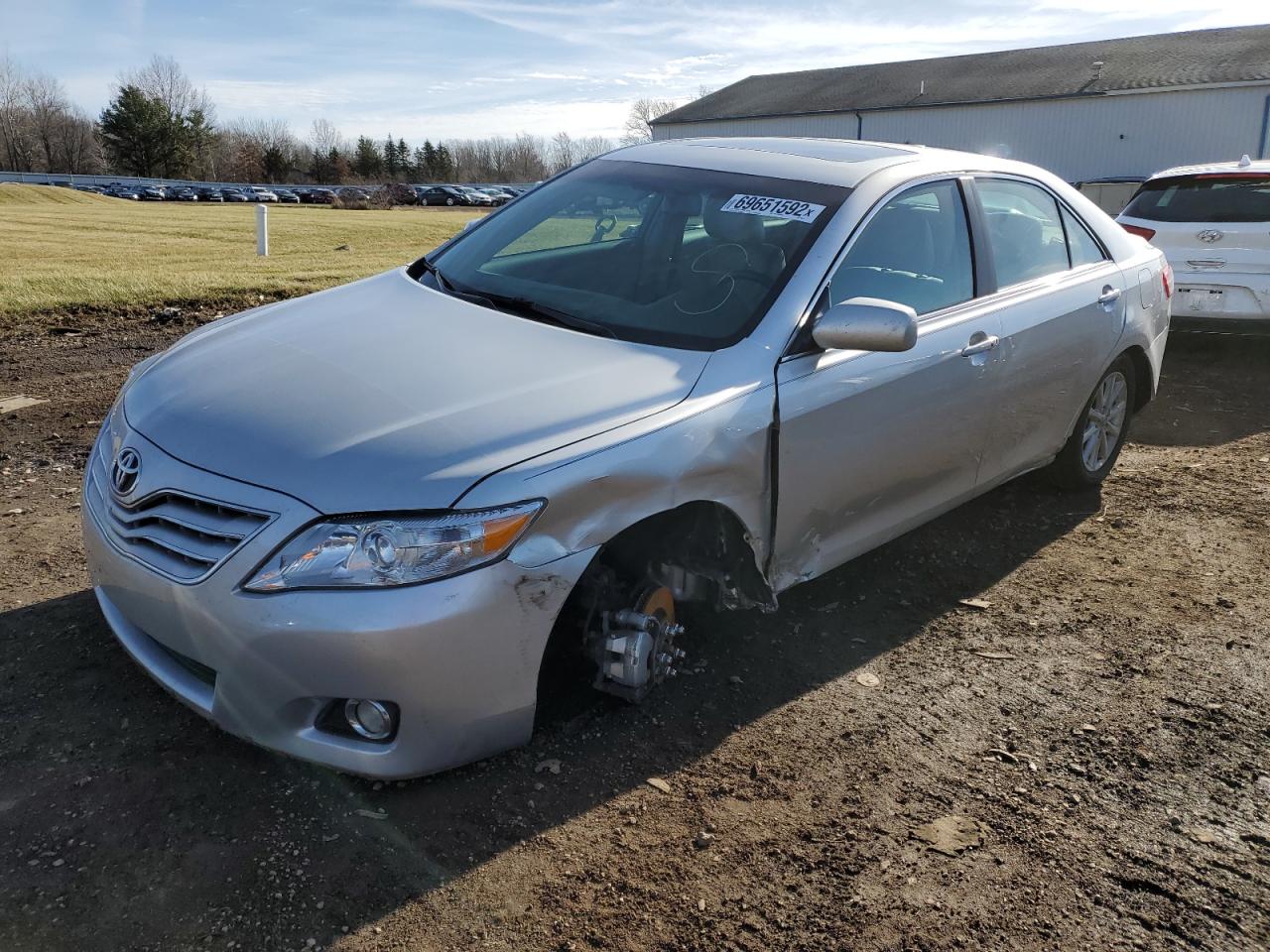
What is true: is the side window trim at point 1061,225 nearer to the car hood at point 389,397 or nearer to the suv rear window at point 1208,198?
the car hood at point 389,397

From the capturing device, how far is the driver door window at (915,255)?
3.66 m

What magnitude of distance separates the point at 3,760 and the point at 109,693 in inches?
14.8

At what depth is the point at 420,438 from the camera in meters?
2.67

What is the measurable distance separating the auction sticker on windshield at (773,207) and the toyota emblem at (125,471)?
2156 mm

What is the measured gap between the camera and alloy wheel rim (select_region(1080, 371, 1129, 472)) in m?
5.20

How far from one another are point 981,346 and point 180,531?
2.91 m

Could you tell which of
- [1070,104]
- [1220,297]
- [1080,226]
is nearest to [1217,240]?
[1220,297]

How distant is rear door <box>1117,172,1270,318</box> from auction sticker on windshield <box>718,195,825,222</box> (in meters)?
6.02

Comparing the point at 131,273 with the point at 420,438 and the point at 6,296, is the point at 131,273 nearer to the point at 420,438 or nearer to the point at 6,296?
the point at 6,296

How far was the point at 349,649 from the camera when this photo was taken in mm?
2488

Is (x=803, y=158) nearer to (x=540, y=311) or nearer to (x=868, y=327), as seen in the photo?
(x=868, y=327)

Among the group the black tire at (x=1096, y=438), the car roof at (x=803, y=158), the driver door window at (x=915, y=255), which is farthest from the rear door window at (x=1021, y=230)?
the black tire at (x=1096, y=438)

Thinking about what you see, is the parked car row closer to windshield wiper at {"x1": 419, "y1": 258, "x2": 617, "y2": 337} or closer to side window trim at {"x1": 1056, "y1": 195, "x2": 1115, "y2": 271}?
side window trim at {"x1": 1056, "y1": 195, "x2": 1115, "y2": 271}

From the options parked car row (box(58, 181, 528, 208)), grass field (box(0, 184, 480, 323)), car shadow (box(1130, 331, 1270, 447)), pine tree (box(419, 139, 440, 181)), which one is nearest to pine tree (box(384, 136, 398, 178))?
pine tree (box(419, 139, 440, 181))
